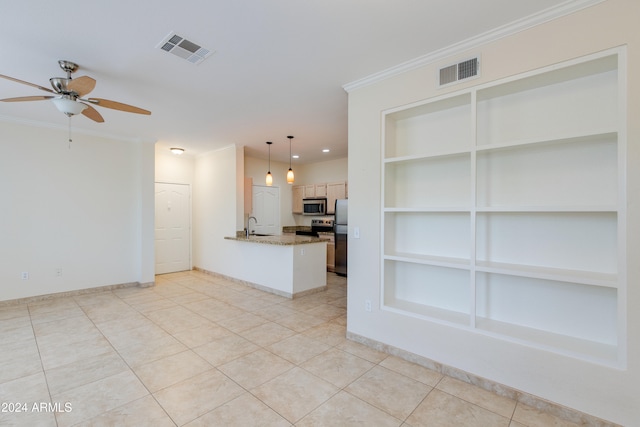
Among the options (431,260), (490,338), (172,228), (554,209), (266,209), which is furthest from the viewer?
(266,209)

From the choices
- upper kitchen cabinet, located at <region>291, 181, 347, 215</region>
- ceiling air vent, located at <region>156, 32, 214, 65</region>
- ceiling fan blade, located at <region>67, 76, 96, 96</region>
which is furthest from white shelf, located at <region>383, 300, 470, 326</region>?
upper kitchen cabinet, located at <region>291, 181, 347, 215</region>

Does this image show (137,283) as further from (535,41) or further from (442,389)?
(535,41)

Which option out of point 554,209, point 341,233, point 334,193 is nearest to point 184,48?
point 554,209

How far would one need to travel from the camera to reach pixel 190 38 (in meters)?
2.24

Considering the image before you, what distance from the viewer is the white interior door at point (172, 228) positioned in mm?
6297

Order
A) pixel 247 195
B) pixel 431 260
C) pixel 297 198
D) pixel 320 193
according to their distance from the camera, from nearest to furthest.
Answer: pixel 431 260
pixel 247 195
pixel 320 193
pixel 297 198

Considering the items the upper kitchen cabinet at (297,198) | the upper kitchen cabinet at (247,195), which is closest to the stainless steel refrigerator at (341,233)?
the upper kitchen cabinet at (297,198)

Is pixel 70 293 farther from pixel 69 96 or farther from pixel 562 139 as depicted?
pixel 562 139

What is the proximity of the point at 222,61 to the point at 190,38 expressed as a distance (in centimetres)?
37

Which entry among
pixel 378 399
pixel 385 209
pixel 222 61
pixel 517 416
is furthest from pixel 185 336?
pixel 517 416

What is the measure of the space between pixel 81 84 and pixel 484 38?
3.34m

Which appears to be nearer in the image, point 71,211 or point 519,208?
point 519,208

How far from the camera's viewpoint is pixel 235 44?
2.32 meters

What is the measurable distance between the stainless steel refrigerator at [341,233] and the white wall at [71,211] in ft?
12.1
